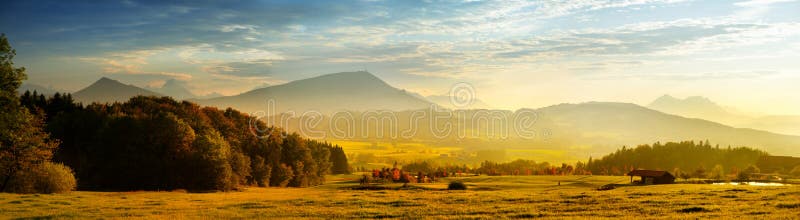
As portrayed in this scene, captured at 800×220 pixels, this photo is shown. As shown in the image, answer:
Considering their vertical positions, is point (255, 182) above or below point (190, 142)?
below

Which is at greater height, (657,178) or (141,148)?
(141,148)

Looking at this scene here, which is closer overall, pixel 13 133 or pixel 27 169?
pixel 13 133

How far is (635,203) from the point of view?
140ft

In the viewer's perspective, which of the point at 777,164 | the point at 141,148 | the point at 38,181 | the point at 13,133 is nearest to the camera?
the point at 13,133

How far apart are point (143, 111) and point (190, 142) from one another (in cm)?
1753

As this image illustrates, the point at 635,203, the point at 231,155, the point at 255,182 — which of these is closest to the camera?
the point at 635,203

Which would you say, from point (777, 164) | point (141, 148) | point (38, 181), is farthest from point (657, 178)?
point (777, 164)

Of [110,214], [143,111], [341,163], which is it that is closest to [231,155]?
[143,111]

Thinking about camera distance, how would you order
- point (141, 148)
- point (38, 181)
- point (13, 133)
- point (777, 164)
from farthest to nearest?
point (777, 164) < point (141, 148) < point (38, 181) < point (13, 133)

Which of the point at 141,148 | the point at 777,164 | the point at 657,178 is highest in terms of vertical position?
the point at 141,148

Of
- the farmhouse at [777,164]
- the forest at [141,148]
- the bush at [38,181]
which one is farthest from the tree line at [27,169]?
the farmhouse at [777,164]

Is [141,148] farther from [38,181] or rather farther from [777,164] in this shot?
[777,164]

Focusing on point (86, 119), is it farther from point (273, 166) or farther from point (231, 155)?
point (273, 166)

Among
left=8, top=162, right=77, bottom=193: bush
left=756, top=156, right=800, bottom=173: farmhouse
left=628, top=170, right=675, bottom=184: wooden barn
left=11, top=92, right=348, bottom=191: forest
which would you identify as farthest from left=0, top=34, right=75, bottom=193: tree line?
left=756, top=156, right=800, bottom=173: farmhouse
